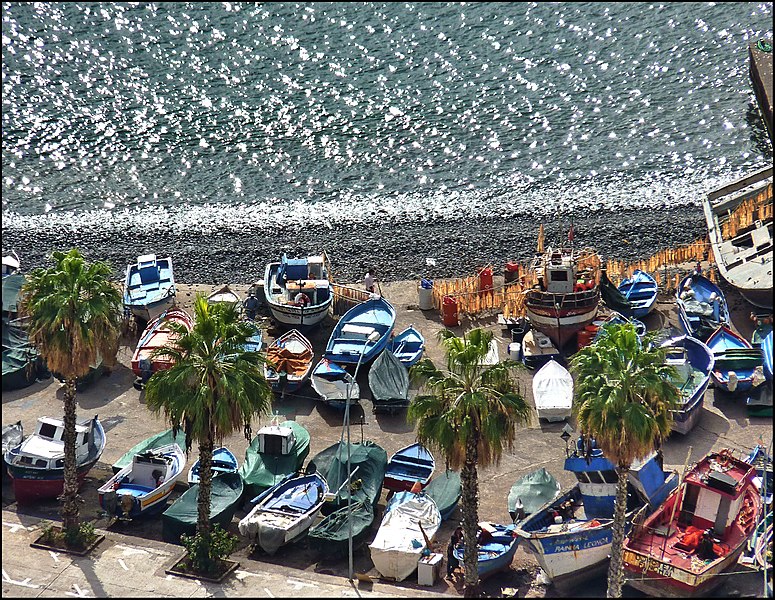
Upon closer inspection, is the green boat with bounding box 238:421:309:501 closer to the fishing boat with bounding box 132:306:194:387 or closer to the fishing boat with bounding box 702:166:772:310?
the fishing boat with bounding box 132:306:194:387

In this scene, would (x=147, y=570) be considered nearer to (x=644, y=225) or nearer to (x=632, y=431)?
(x=632, y=431)

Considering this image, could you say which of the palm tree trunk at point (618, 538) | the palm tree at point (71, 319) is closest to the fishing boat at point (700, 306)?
the palm tree trunk at point (618, 538)

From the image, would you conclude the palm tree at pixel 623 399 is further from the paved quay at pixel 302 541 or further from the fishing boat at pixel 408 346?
the fishing boat at pixel 408 346

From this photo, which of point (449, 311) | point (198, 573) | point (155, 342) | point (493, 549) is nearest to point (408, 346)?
point (449, 311)

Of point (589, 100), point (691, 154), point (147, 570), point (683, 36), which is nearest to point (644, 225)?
point (691, 154)

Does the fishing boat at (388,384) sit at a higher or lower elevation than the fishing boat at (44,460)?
higher
